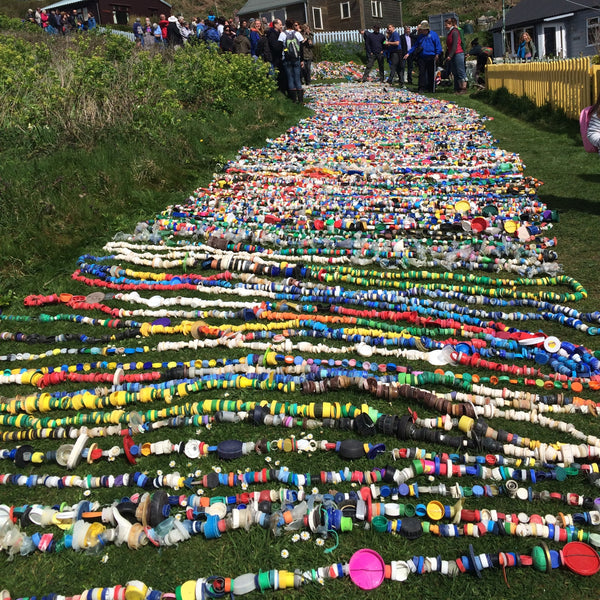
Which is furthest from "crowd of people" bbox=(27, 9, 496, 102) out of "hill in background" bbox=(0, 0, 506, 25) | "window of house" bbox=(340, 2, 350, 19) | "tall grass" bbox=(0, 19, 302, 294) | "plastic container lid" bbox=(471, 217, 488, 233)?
"hill in background" bbox=(0, 0, 506, 25)

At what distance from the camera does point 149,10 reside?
5769 centimetres

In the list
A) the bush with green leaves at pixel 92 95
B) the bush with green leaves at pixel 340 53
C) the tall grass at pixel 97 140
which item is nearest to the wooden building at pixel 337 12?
the bush with green leaves at pixel 340 53

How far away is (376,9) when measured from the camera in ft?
152

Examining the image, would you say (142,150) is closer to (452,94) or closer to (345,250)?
(345,250)

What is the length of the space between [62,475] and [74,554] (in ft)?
2.27

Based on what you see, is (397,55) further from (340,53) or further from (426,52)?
(340,53)

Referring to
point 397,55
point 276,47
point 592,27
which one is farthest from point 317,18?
point 276,47

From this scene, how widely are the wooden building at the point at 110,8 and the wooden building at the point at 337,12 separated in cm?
1260

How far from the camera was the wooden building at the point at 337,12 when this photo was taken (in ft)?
148

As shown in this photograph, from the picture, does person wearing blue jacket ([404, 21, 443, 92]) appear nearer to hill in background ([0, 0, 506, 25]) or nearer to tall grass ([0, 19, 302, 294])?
tall grass ([0, 19, 302, 294])

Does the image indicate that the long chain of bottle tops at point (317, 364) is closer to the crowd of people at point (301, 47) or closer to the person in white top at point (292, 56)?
the person in white top at point (292, 56)

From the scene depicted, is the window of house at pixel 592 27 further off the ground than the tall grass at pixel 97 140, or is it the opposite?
the window of house at pixel 592 27

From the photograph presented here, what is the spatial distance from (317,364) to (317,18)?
5061 centimetres

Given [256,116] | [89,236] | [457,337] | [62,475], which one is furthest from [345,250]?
[256,116]
